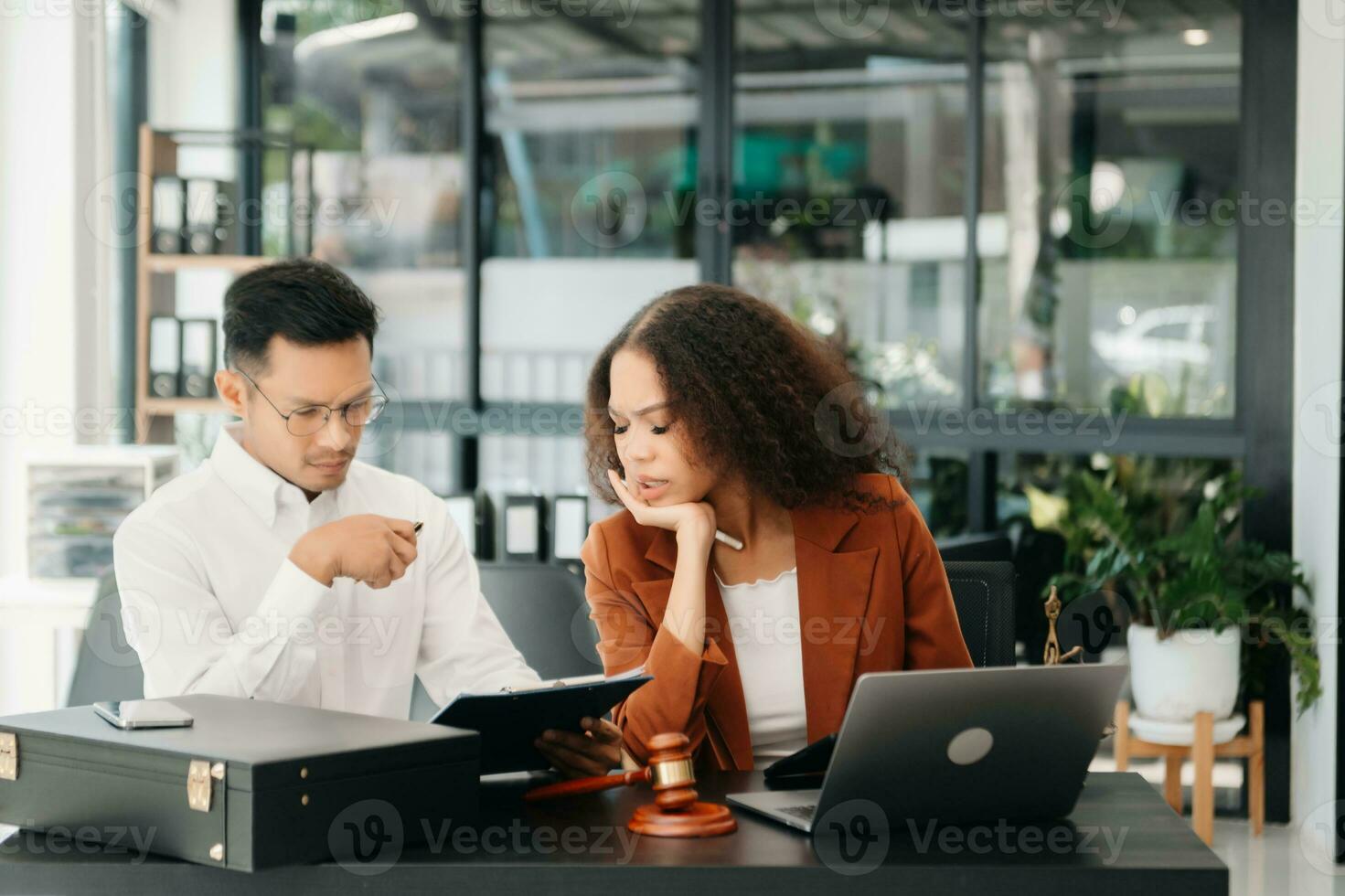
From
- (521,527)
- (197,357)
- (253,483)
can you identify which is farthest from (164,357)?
(253,483)

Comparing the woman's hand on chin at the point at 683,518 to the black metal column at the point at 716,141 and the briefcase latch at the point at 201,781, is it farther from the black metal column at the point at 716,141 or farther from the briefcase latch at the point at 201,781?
the black metal column at the point at 716,141

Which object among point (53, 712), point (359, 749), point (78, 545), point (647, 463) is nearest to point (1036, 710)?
point (359, 749)

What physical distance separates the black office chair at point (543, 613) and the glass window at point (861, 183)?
2.14 m

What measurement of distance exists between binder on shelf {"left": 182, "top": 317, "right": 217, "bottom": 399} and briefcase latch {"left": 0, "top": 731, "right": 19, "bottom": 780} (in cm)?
293

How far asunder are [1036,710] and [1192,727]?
2796mm

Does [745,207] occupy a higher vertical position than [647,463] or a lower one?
higher

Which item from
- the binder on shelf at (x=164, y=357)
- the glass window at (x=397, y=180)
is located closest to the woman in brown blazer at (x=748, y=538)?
the binder on shelf at (x=164, y=357)

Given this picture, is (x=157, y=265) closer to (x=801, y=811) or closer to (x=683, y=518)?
(x=683, y=518)

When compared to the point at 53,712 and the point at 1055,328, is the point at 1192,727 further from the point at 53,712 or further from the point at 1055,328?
the point at 53,712

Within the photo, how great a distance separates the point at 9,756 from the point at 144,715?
0.41 feet

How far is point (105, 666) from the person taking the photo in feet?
7.57

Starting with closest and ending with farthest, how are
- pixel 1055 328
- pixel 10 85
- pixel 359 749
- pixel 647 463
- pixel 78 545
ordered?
pixel 359 749 < pixel 647 463 < pixel 78 545 < pixel 10 85 < pixel 1055 328

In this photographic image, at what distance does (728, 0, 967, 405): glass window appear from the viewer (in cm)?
455

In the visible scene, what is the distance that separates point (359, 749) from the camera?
1.23 metres
